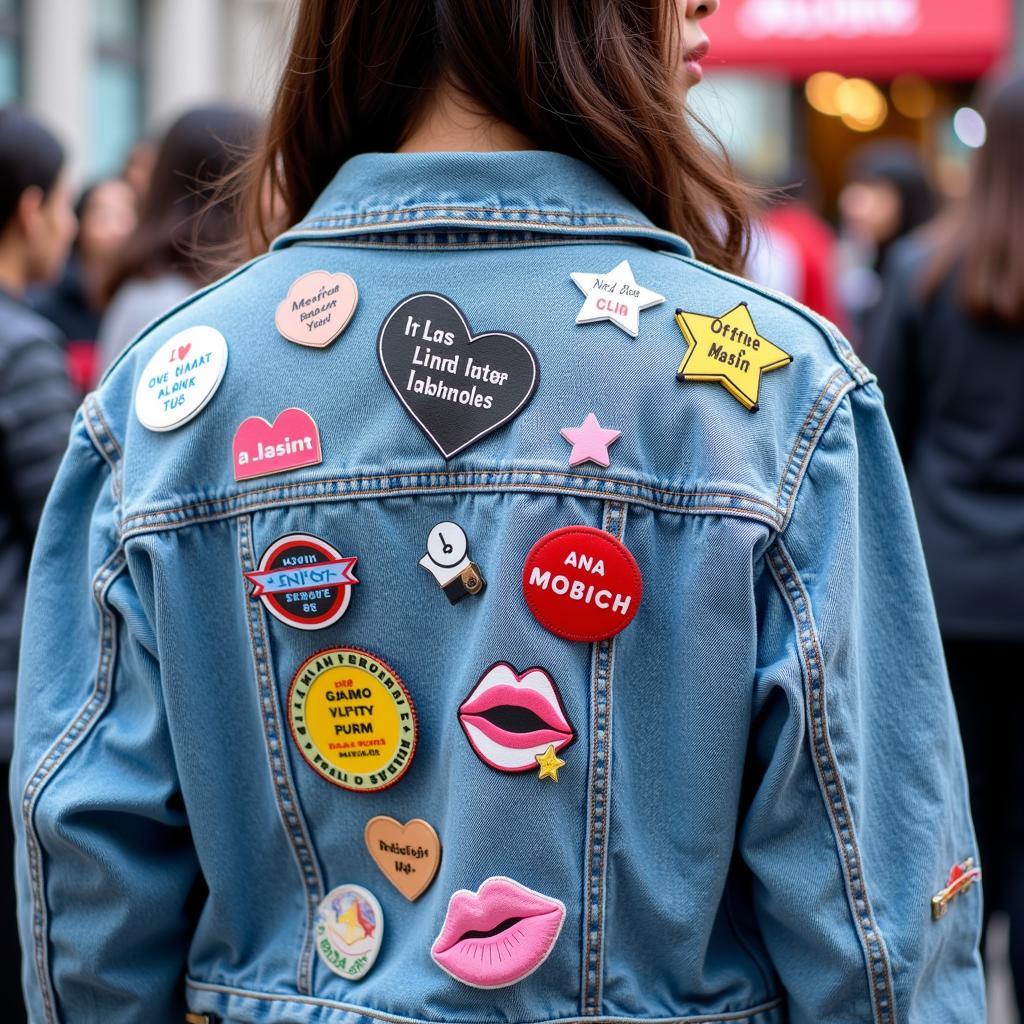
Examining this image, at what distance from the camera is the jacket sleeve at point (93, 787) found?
1317 mm

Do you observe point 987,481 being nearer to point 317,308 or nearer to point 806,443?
point 806,443

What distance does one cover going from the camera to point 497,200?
1261mm

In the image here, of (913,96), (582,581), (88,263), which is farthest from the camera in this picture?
(913,96)

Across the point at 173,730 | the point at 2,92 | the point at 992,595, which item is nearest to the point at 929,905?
the point at 173,730

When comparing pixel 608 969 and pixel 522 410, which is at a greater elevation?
pixel 522 410

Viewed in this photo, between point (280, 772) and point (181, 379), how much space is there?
1.25 ft

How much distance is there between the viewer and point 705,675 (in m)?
1.19

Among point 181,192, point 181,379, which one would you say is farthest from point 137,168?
point 181,379

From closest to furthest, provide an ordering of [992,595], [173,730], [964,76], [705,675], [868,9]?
1. [705,675]
2. [173,730]
3. [992,595]
4. [868,9]
5. [964,76]

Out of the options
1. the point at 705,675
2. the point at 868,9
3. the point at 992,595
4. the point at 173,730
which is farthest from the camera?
the point at 868,9

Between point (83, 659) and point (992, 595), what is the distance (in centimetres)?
186

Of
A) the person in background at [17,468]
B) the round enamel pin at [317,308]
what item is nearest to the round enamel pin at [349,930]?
the round enamel pin at [317,308]

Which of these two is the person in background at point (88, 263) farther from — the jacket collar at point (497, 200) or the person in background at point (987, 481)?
the jacket collar at point (497, 200)

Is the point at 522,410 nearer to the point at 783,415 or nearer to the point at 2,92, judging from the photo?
the point at 783,415
